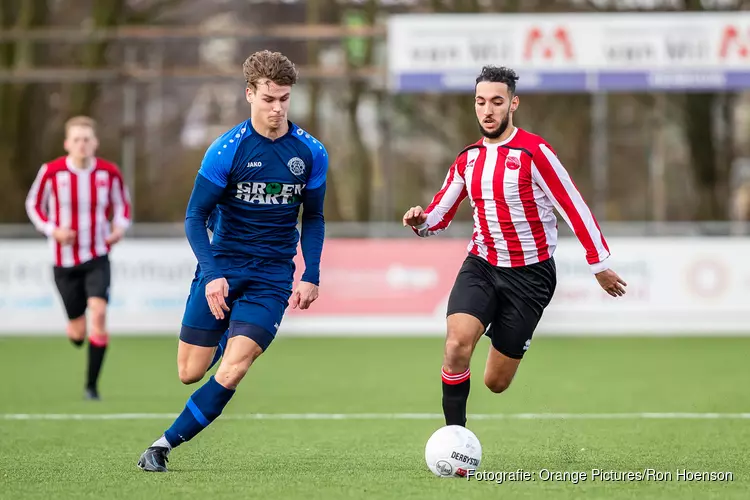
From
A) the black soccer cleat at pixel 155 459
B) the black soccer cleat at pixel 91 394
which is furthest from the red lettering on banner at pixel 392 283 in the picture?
the black soccer cleat at pixel 155 459

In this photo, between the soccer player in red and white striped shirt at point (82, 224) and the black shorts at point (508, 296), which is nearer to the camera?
the black shorts at point (508, 296)

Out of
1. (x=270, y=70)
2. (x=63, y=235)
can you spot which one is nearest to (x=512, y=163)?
(x=270, y=70)

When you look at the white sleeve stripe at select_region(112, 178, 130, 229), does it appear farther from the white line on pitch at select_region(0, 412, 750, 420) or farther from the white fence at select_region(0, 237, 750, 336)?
the white fence at select_region(0, 237, 750, 336)

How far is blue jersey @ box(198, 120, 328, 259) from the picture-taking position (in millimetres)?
6898

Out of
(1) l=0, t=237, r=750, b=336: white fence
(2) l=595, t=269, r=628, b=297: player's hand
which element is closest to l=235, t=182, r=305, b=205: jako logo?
(2) l=595, t=269, r=628, b=297: player's hand

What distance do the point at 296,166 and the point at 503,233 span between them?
4.11ft

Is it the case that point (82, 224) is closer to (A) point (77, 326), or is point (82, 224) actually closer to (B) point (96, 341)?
(A) point (77, 326)

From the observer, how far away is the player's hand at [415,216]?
23.7 ft

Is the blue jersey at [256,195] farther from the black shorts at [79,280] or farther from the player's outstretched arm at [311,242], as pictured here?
the black shorts at [79,280]

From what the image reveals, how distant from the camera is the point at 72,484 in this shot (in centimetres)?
662

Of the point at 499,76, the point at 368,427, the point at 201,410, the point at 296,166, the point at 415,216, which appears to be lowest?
the point at 368,427

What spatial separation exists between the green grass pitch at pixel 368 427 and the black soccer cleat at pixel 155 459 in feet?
0.34

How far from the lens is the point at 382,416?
388 inches

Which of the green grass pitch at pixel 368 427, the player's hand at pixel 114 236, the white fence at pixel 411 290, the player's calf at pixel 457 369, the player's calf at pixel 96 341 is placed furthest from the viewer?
the white fence at pixel 411 290
